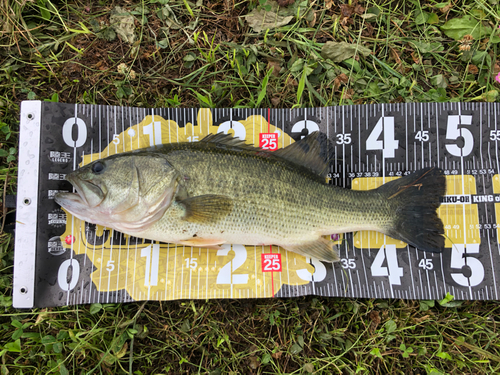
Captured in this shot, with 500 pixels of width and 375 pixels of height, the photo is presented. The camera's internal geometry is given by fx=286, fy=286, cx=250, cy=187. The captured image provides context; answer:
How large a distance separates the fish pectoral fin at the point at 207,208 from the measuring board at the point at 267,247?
550 millimetres

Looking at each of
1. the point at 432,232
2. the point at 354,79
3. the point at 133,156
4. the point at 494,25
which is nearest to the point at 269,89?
the point at 354,79

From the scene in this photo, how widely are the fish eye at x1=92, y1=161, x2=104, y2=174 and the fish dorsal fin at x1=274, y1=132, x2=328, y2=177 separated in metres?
1.52

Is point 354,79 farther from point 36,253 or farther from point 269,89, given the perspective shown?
point 36,253

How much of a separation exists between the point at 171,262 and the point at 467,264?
9.51 feet

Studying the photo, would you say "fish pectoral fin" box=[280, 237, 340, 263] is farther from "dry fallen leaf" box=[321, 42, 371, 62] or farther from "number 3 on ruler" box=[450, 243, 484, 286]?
"dry fallen leaf" box=[321, 42, 371, 62]

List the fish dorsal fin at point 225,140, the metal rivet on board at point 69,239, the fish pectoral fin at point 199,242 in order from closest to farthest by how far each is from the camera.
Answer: the fish pectoral fin at point 199,242
the fish dorsal fin at point 225,140
the metal rivet on board at point 69,239

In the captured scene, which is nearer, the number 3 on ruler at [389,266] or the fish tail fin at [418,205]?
the fish tail fin at [418,205]

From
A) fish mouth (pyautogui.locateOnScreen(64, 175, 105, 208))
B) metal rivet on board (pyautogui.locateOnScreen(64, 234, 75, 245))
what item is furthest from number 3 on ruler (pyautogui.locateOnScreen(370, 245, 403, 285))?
metal rivet on board (pyautogui.locateOnScreen(64, 234, 75, 245))

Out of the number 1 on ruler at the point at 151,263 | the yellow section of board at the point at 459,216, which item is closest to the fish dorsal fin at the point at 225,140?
the number 1 on ruler at the point at 151,263

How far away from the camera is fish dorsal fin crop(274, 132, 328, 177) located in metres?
2.71

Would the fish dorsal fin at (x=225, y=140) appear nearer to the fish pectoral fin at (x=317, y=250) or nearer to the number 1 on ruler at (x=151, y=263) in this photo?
the fish pectoral fin at (x=317, y=250)

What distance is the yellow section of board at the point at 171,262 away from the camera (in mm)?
2723

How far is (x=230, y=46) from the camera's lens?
9.77ft

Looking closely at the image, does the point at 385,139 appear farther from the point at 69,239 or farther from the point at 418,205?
the point at 69,239
